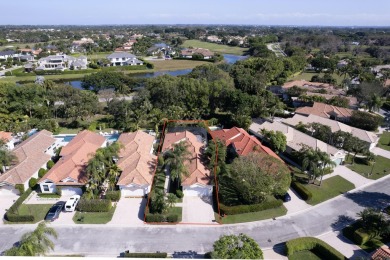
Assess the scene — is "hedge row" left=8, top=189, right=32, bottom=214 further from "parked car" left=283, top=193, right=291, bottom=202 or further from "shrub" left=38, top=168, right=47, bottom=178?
"parked car" left=283, top=193, right=291, bottom=202

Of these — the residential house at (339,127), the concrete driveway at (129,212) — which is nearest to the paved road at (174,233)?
the concrete driveway at (129,212)

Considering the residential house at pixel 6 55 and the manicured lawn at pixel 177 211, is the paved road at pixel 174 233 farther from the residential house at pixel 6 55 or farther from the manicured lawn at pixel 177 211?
the residential house at pixel 6 55

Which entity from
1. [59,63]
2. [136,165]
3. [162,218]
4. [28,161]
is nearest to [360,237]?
[162,218]

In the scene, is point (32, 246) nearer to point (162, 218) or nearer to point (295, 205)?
point (162, 218)

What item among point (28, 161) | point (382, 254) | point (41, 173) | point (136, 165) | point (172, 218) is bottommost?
point (172, 218)

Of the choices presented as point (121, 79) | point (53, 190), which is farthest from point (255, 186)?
point (121, 79)

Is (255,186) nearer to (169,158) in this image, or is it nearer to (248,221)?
(248,221)
